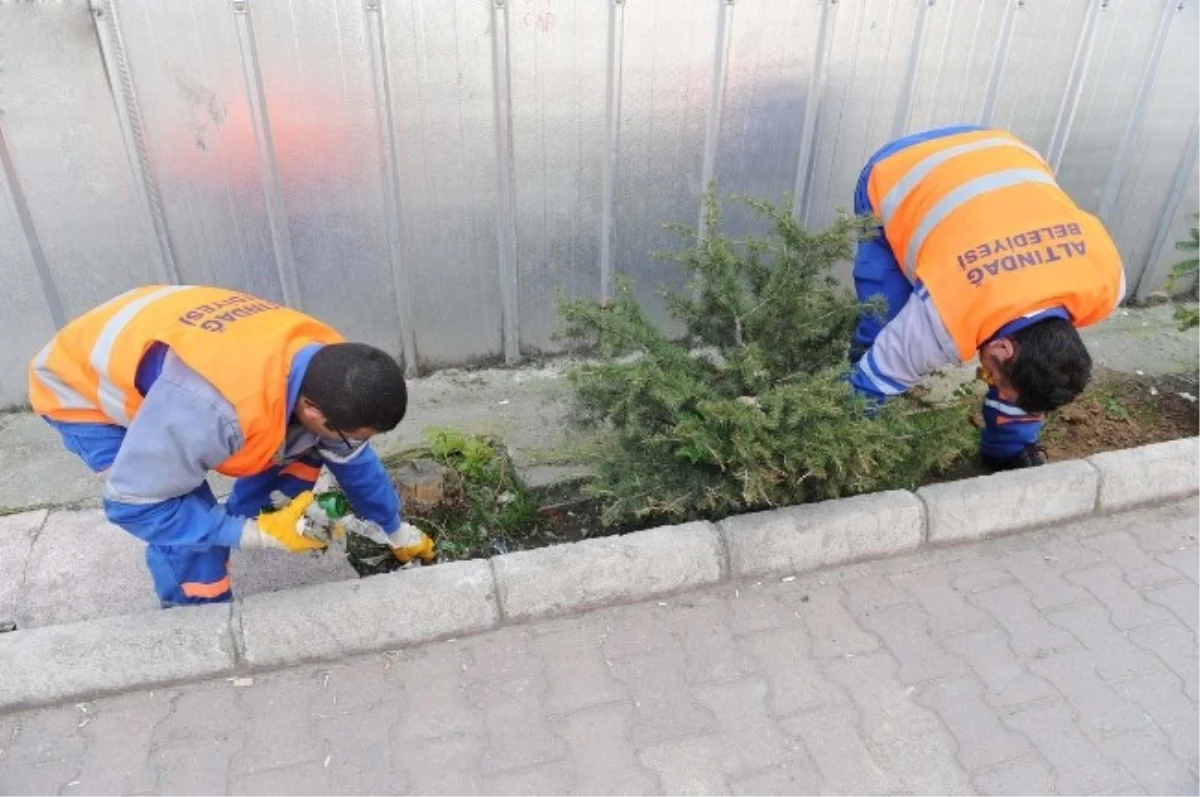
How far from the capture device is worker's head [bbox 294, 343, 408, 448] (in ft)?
6.98

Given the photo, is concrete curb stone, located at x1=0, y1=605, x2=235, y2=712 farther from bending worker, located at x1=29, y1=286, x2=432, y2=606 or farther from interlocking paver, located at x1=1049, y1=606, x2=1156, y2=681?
interlocking paver, located at x1=1049, y1=606, x2=1156, y2=681

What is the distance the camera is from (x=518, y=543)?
3072 mm

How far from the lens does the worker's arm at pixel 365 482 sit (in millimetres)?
2629

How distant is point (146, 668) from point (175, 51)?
2.17m

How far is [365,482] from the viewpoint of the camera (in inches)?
106

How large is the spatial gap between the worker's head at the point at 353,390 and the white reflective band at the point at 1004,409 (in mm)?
2182

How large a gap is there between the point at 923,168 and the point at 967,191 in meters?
0.25

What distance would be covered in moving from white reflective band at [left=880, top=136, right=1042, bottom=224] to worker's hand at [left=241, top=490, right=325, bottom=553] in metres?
2.17

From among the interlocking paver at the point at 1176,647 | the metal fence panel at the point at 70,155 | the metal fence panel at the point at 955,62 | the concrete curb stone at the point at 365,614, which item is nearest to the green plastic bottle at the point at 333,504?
the concrete curb stone at the point at 365,614

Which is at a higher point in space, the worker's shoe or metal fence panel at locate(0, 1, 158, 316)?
metal fence panel at locate(0, 1, 158, 316)

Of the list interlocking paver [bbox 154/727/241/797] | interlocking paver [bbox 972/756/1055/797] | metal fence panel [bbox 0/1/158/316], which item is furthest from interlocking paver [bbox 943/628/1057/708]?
metal fence panel [bbox 0/1/158/316]

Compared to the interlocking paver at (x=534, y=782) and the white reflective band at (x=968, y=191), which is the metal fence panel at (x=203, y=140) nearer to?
the interlocking paver at (x=534, y=782)

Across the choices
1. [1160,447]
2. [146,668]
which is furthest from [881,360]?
[146,668]

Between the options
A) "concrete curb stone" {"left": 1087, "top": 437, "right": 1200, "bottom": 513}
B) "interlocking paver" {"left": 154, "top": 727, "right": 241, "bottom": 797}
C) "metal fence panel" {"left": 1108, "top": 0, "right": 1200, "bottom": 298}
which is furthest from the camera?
"metal fence panel" {"left": 1108, "top": 0, "right": 1200, "bottom": 298}
